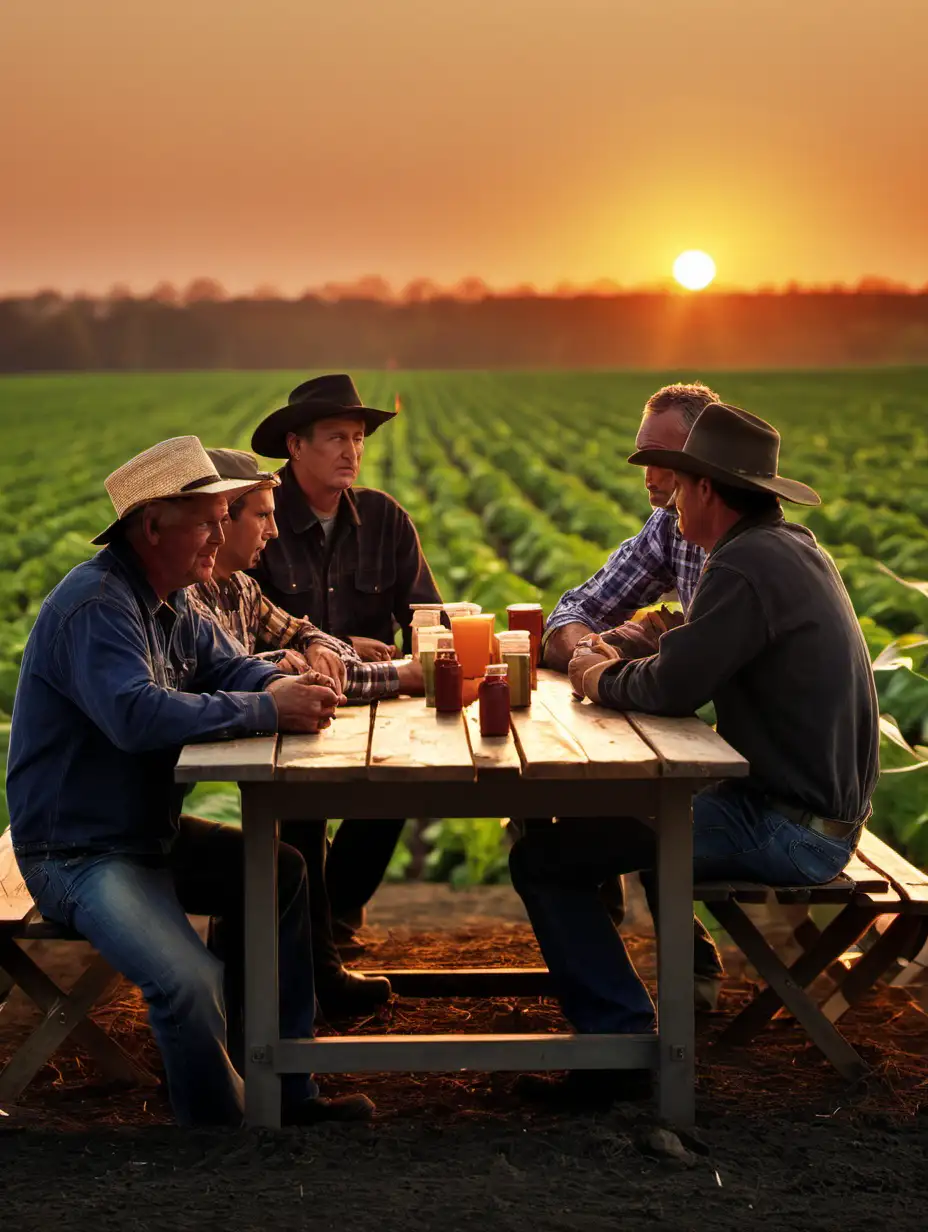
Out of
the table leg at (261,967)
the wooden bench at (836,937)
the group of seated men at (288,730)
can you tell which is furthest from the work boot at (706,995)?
the table leg at (261,967)

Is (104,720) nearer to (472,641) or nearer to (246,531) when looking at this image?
(246,531)

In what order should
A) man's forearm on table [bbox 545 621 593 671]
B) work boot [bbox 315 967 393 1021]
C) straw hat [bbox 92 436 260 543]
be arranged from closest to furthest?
straw hat [bbox 92 436 260 543]
work boot [bbox 315 967 393 1021]
man's forearm on table [bbox 545 621 593 671]

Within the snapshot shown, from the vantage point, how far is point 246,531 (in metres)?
4.63

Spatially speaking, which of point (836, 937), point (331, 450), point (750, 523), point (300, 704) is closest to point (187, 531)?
point (300, 704)

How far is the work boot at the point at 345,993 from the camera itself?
190 inches

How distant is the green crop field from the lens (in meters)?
11.0

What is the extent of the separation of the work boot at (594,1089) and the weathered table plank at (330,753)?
1.06 m

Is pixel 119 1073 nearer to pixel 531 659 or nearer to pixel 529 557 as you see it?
pixel 531 659

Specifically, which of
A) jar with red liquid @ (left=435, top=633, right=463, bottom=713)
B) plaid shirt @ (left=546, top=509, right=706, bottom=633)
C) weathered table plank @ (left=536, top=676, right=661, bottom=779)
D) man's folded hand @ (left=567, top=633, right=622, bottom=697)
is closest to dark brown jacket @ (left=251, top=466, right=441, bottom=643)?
plaid shirt @ (left=546, top=509, right=706, bottom=633)

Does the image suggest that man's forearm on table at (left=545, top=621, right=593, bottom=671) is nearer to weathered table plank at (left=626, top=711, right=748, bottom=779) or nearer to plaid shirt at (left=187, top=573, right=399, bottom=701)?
plaid shirt at (left=187, top=573, right=399, bottom=701)

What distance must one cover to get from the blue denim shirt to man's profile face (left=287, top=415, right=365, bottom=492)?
151cm

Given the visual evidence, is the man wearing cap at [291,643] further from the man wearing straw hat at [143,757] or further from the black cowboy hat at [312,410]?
the black cowboy hat at [312,410]

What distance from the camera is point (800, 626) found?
156 inches

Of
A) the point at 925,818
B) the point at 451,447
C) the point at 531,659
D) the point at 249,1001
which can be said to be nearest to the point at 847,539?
the point at 925,818
